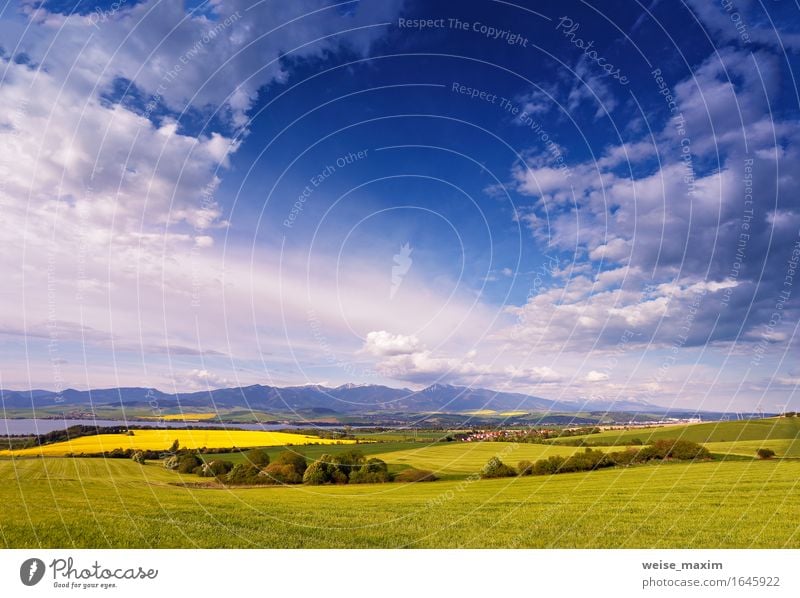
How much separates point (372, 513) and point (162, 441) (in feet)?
29.3

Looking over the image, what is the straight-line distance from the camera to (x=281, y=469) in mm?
14781

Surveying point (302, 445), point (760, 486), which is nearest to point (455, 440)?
point (302, 445)

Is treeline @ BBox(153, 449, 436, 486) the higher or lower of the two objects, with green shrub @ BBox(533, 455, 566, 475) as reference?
higher

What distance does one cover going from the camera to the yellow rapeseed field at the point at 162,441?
14.6 meters

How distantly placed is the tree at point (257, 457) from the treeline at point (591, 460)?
806cm

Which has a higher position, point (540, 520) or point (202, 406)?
point (202, 406)

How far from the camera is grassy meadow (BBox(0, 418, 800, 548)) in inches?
398

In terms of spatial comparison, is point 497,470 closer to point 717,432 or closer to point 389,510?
point 389,510

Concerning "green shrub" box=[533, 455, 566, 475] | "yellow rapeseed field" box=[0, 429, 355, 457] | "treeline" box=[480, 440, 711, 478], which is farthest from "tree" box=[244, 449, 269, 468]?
"green shrub" box=[533, 455, 566, 475]

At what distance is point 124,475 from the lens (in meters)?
13.9

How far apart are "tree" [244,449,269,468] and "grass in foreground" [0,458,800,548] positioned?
3.70 feet

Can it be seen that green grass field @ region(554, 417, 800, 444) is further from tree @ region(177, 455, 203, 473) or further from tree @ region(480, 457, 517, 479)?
tree @ region(177, 455, 203, 473)
